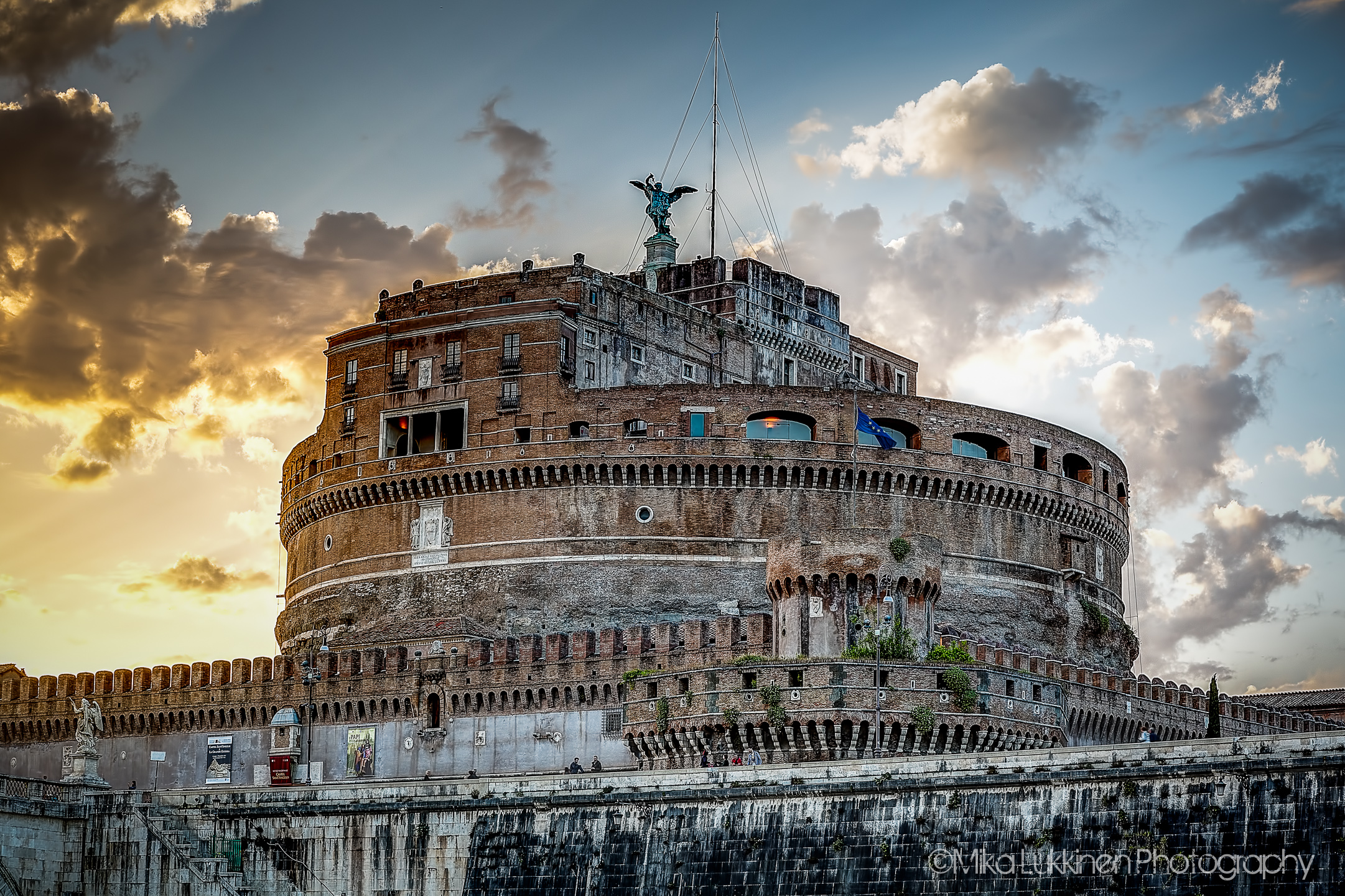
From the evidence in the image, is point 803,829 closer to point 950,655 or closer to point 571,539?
point 950,655

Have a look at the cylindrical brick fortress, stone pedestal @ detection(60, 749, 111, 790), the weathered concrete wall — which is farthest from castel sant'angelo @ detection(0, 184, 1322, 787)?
the weathered concrete wall

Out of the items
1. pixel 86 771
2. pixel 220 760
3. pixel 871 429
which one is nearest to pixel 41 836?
pixel 86 771

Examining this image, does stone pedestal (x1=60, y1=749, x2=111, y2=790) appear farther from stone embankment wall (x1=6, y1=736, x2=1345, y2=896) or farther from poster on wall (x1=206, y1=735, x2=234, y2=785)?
poster on wall (x1=206, y1=735, x2=234, y2=785)

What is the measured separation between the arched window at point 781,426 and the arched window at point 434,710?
52.9 feet

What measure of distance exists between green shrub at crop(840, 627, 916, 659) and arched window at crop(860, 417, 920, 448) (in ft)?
67.2

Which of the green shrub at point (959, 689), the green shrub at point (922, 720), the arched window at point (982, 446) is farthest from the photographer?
the arched window at point (982, 446)

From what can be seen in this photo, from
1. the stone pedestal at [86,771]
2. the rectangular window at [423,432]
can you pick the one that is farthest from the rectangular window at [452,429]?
the stone pedestal at [86,771]

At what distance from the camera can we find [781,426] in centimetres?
8112

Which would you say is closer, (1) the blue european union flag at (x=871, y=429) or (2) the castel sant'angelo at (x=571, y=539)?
(2) the castel sant'angelo at (x=571, y=539)

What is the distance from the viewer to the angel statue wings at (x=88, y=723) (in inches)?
2537

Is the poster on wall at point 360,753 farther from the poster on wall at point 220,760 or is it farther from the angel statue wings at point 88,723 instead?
the angel statue wings at point 88,723

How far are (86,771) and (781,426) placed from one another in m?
29.6

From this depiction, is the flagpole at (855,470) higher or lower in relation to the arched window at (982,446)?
lower

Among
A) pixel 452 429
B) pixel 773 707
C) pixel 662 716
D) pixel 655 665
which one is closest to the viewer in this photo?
pixel 773 707
